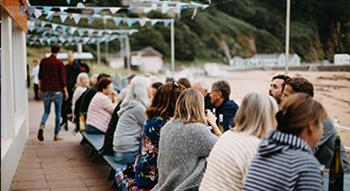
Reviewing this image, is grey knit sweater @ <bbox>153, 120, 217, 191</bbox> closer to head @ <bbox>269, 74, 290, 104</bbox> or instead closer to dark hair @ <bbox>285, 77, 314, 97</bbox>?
dark hair @ <bbox>285, 77, 314, 97</bbox>

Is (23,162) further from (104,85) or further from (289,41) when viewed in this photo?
(289,41)

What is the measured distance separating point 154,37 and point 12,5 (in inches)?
665

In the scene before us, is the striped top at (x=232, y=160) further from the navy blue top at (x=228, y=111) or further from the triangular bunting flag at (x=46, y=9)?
the triangular bunting flag at (x=46, y=9)

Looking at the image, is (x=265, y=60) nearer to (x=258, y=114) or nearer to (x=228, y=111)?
(x=228, y=111)

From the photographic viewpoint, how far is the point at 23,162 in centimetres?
681

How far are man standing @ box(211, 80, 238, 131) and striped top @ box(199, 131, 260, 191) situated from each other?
7.50ft

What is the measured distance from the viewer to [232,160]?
8.13 feet

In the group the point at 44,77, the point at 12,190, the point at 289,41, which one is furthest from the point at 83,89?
the point at 289,41

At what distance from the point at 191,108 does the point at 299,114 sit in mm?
1311

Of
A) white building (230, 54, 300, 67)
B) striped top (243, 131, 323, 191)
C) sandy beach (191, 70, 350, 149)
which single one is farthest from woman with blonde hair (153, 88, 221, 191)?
white building (230, 54, 300, 67)

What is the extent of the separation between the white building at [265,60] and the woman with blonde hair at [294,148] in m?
3.23

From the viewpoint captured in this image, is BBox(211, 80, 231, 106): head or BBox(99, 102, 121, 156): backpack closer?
BBox(211, 80, 231, 106): head

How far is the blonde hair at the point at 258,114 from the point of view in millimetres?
2453

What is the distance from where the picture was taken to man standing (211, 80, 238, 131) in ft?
16.1
